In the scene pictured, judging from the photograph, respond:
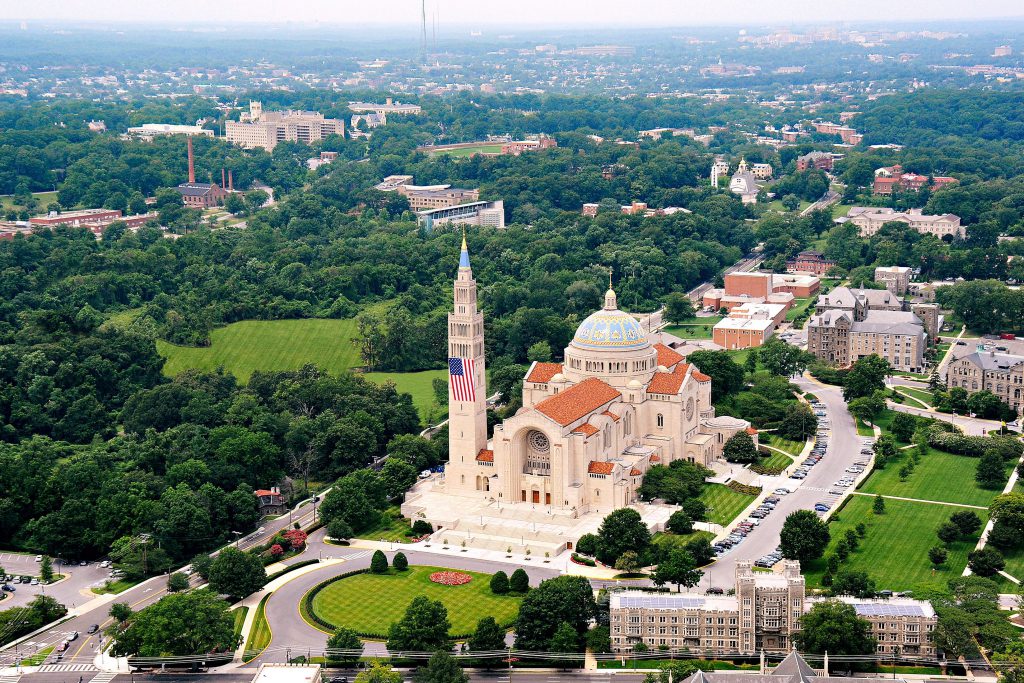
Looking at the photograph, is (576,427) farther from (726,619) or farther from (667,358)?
(726,619)

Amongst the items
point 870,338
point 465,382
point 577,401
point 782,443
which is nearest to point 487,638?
point 577,401

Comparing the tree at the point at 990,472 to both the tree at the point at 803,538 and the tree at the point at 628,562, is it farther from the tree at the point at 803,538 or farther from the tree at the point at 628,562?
the tree at the point at 628,562

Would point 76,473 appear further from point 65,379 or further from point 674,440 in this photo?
point 674,440

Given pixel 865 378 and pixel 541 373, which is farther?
pixel 865 378

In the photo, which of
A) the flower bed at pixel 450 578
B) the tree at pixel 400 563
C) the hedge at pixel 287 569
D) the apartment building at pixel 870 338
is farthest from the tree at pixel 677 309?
the hedge at pixel 287 569

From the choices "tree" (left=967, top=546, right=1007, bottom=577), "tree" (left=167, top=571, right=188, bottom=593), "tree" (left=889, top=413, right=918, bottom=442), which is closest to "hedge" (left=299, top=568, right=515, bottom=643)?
"tree" (left=167, top=571, right=188, bottom=593)

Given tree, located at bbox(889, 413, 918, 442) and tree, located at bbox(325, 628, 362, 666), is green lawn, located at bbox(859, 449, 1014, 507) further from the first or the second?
tree, located at bbox(325, 628, 362, 666)
